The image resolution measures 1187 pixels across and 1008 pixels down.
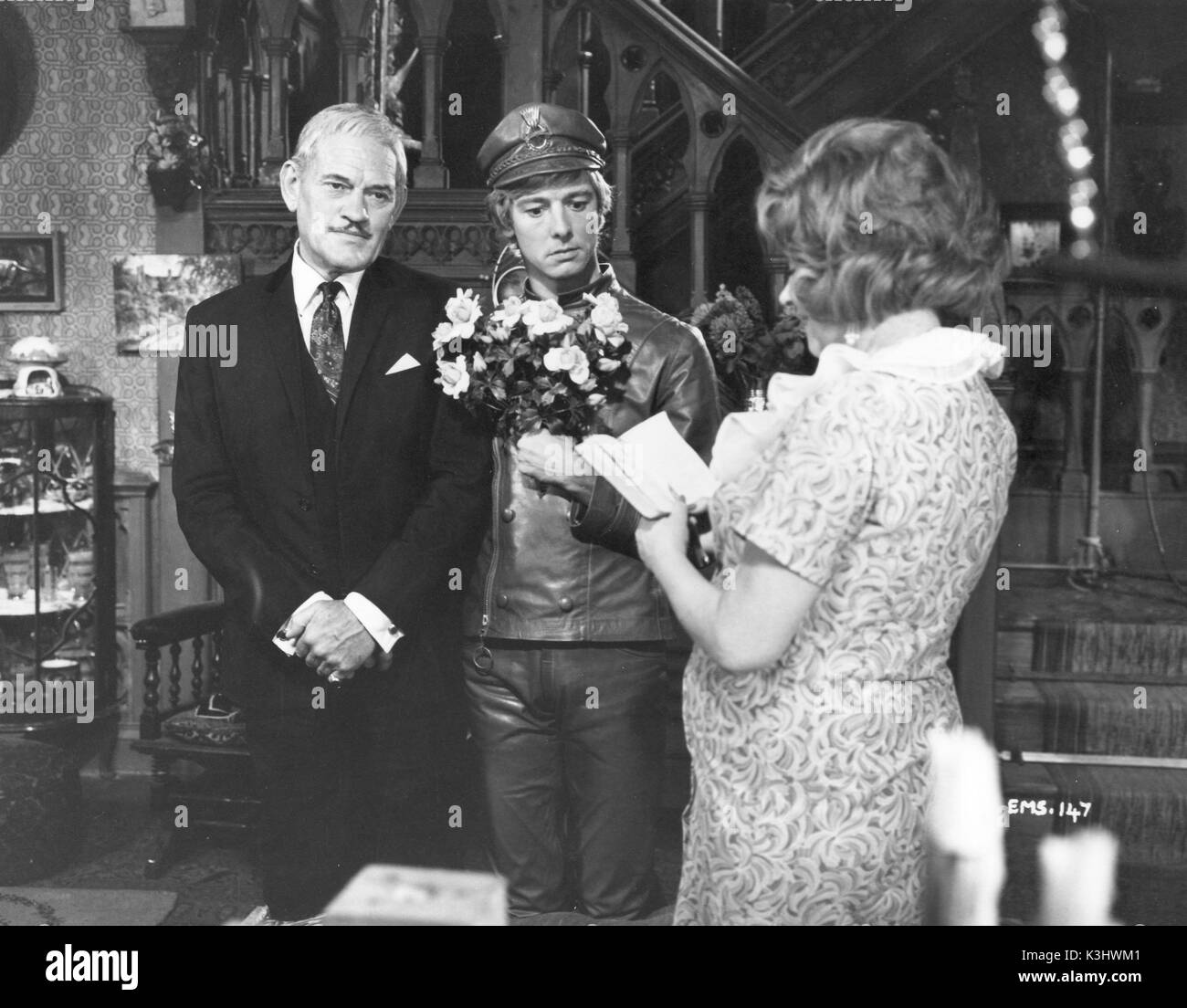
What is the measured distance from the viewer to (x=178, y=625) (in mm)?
3145

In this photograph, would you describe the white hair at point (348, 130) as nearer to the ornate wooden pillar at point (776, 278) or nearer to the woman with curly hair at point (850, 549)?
the ornate wooden pillar at point (776, 278)

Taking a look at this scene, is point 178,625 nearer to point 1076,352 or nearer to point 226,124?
point 226,124

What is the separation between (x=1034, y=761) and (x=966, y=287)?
1720 mm

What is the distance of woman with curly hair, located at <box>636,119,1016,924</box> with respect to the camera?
1.70 m

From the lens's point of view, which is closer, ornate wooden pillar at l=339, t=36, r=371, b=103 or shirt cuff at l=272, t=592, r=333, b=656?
shirt cuff at l=272, t=592, r=333, b=656

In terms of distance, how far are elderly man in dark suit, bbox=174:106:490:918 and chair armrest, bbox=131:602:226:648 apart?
426 millimetres

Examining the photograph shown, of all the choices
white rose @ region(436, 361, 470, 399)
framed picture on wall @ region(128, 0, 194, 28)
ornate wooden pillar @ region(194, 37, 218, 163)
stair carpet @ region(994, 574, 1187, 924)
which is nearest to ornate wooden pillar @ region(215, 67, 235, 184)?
ornate wooden pillar @ region(194, 37, 218, 163)

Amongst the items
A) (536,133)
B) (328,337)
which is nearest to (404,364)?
(328,337)

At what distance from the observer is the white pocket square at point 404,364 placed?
2.67 meters

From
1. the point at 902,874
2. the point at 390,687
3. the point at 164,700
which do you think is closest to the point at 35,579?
the point at 164,700

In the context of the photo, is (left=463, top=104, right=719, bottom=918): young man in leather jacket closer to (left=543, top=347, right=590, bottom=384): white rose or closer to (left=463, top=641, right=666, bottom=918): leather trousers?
(left=463, top=641, right=666, bottom=918): leather trousers

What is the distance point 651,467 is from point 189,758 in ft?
6.06

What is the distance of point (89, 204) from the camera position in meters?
3.05
